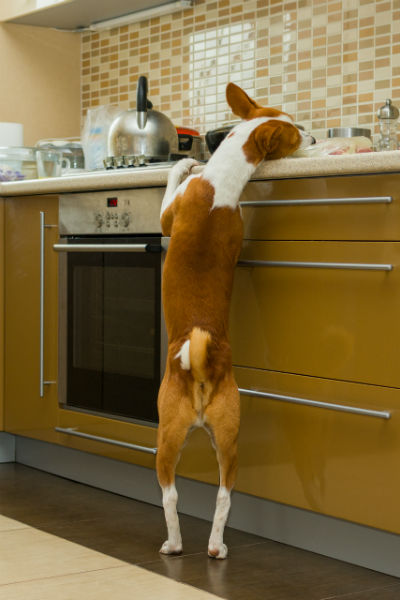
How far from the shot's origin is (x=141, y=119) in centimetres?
305

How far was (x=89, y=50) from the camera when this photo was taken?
4.05 metres

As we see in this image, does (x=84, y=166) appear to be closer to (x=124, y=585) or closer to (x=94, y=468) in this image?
(x=94, y=468)

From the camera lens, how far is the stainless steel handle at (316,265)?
6.55ft

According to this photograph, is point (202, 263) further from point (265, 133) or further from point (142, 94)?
point (142, 94)

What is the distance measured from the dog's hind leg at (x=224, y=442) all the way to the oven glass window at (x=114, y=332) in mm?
451

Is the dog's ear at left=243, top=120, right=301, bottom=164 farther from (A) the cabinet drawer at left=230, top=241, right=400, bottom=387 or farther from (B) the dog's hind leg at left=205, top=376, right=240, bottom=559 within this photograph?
(B) the dog's hind leg at left=205, top=376, right=240, bottom=559

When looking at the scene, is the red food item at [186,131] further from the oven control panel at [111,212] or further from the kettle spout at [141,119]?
the oven control panel at [111,212]

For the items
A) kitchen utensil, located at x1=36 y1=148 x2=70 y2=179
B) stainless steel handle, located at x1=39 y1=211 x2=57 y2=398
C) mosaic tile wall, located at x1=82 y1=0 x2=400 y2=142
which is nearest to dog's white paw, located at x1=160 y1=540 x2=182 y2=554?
stainless steel handle, located at x1=39 y1=211 x2=57 y2=398

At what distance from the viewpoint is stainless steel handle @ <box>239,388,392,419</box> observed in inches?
78.6

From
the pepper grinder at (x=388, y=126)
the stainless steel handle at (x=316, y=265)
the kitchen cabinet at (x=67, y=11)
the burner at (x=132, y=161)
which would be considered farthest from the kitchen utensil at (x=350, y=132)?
the kitchen cabinet at (x=67, y=11)

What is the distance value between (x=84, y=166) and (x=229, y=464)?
69.3 inches

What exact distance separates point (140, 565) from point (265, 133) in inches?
39.8

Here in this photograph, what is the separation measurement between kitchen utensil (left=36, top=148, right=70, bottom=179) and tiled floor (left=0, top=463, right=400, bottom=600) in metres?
1.20

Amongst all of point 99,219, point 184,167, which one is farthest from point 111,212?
point 184,167
